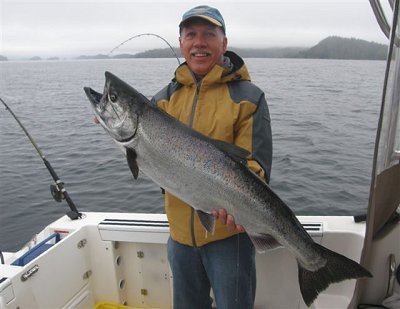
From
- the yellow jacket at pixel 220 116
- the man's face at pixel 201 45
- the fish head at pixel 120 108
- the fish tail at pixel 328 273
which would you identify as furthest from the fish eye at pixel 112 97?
the fish tail at pixel 328 273

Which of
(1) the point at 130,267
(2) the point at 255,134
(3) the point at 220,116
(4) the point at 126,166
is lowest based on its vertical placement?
(4) the point at 126,166

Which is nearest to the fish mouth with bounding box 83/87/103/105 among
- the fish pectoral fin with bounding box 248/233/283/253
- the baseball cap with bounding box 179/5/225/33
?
the baseball cap with bounding box 179/5/225/33

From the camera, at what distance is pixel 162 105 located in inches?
134

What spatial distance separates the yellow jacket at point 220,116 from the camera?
3.06m

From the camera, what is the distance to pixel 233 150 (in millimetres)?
2822

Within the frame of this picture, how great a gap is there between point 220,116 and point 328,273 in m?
1.46

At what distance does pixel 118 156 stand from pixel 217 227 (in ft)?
38.3

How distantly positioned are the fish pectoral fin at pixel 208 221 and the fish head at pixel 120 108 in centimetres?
80

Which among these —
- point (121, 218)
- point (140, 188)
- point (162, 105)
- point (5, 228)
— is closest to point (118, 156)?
point (140, 188)

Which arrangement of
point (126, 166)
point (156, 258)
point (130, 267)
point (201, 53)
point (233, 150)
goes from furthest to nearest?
1. point (126, 166)
2. point (130, 267)
3. point (156, 258)
4. point (201, 53)
5. point (233, 150)

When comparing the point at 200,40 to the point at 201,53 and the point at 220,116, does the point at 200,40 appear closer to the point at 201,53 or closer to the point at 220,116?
the point at 201,53

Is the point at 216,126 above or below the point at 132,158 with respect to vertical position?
above

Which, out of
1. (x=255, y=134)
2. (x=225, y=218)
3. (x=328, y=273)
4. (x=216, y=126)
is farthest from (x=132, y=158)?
(x=328, y=273)

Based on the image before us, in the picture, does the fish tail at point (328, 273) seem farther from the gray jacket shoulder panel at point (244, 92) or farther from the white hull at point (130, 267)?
the gray jacket shoulder panel at point (244, 92)
